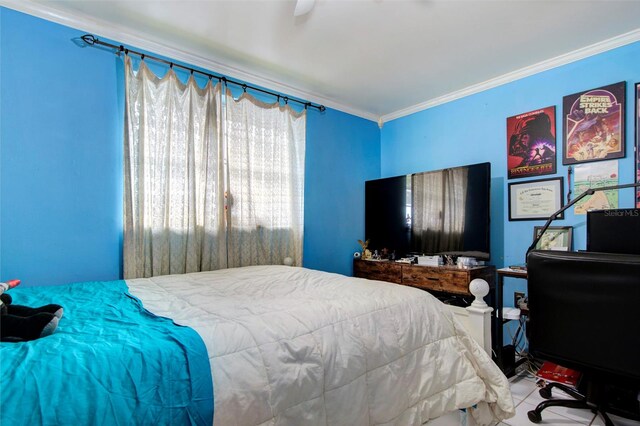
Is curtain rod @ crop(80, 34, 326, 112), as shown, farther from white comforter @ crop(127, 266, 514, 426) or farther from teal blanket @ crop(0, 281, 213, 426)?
teal blanket @ crop(0, 281, 213, 426)

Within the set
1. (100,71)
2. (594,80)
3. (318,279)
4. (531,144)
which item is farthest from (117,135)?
(594,80)

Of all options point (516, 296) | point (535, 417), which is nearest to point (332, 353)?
point (535, 417)

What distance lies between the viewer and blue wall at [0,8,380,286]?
194 cm

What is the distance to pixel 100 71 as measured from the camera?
2230 mm

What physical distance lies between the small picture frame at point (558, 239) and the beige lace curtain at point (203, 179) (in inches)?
85.8

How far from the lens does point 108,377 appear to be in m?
0.78

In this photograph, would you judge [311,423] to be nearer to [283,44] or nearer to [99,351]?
[99,351]

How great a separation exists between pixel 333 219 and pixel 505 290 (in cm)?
184

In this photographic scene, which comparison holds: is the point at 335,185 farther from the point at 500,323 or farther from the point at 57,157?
the point at 57,157

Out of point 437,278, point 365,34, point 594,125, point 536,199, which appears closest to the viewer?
point 365,34

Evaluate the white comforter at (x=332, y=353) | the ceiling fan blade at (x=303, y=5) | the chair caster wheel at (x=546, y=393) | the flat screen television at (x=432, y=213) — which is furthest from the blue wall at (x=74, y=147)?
the ceiling fan blade at (x=303, y=5)

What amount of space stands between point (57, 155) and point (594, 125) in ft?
13.1

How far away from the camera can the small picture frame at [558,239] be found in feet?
8.13

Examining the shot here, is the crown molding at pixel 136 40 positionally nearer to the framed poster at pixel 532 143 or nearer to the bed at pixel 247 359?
the bed at pixel 247 359
